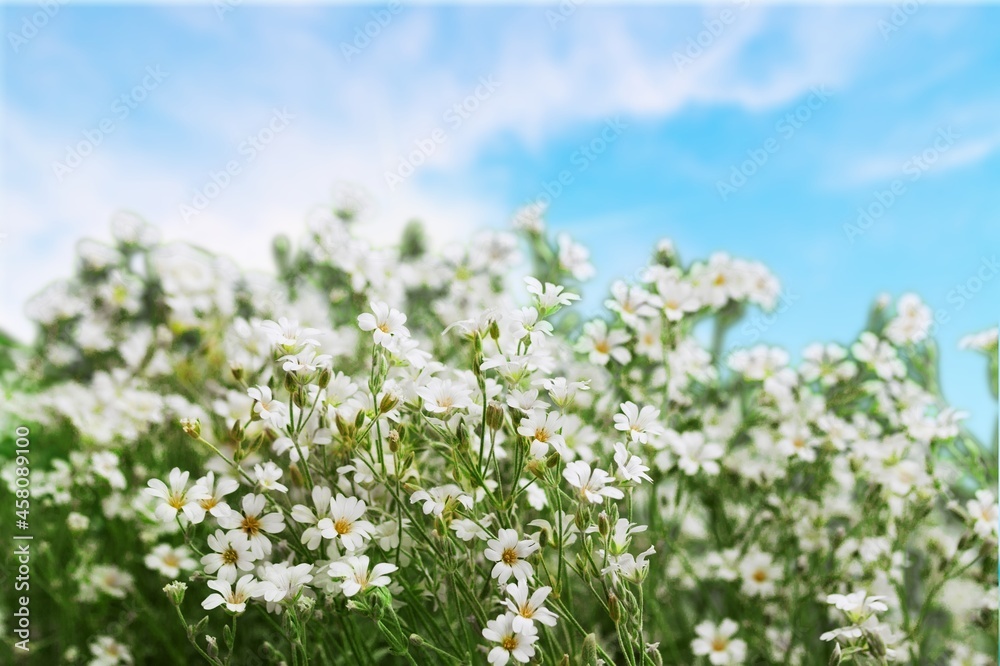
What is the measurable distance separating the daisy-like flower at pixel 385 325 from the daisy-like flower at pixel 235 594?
0.34 m

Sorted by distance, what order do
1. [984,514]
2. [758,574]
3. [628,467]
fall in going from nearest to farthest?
1. [628,467]
2. [984,514]
3. [758,574]

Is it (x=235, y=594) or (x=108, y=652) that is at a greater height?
(x=235, y=594)

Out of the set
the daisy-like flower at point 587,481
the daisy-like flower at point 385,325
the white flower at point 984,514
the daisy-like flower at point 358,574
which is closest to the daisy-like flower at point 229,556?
the daisy-like flower at point 358,574

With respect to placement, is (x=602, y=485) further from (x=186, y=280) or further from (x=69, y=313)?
(x=69, y=313)

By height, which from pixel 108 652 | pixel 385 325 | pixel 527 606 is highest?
pixel 385 325

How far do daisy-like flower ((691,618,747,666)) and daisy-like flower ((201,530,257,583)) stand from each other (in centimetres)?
82

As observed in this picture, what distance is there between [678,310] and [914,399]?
636 mm

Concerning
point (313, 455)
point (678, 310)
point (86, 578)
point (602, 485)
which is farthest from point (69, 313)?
point (602, 485)

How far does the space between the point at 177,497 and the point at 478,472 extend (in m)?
0.41

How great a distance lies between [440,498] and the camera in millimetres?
1167

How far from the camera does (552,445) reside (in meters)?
1.13

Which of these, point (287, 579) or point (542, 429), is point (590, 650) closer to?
point (542, 429)

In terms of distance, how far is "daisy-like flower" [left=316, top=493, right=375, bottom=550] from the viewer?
1.12m

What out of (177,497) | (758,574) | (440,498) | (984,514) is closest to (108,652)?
(177,497)
